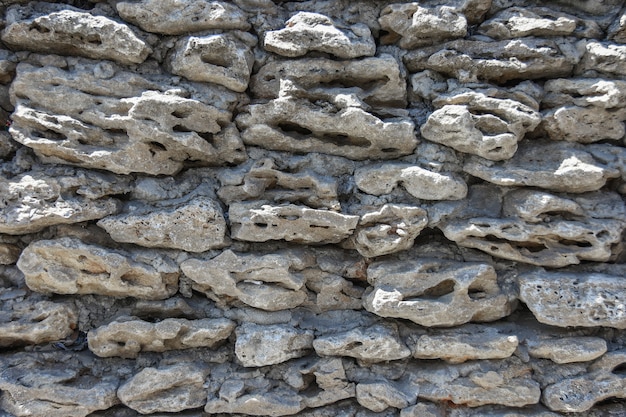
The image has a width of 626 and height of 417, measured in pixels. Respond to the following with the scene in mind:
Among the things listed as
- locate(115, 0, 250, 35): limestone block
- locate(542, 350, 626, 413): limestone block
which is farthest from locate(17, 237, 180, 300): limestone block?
locate(542, 350, 626, 413): limestone block

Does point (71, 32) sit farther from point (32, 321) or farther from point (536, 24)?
point (536, 24)

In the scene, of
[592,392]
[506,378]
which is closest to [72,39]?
[506,378]

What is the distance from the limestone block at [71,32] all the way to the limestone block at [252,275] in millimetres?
1419

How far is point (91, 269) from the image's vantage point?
2.91 m

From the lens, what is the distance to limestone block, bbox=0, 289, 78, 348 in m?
2.87

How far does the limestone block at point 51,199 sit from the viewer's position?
2.80 metres

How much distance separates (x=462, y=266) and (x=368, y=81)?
138 cm

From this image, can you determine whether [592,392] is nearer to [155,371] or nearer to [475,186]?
[475,186]

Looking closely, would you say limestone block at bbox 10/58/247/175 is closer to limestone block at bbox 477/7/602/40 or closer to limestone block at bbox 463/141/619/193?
→ limestone block at bbox 463/141/619/193

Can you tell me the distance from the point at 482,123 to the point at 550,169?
509 millimetres

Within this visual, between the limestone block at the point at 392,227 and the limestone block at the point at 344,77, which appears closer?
the limestone block at the point at 392,227

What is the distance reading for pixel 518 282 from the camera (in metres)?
2.89

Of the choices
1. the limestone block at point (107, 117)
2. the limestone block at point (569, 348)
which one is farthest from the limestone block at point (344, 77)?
the limestone block at point (569, 348)

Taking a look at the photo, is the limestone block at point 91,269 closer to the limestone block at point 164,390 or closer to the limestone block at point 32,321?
the limestone block at point 32,321
